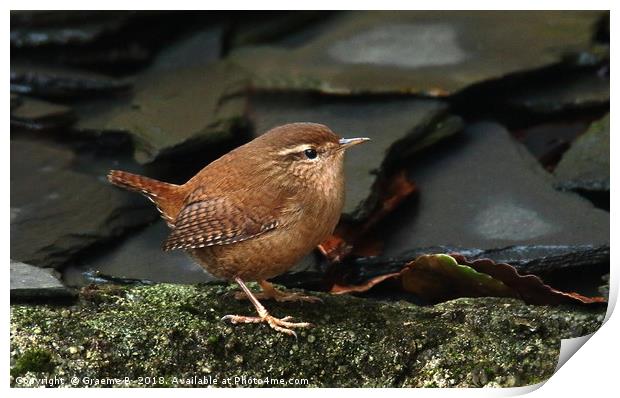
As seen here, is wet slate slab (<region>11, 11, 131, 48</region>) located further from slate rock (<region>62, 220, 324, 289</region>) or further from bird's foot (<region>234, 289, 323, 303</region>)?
bird's foot (<region>234, 289, 323, 303</region>)

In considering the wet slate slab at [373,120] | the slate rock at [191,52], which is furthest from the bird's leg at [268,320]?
the slate rock at [191,52]

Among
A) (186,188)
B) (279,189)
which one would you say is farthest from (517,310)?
(186,188)

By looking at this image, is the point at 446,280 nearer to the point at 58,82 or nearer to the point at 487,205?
the point at 487,205

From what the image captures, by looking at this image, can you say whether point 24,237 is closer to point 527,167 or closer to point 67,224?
point 67,224

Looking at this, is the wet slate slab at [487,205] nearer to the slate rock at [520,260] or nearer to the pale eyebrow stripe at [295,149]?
the slate rock at [520,260]

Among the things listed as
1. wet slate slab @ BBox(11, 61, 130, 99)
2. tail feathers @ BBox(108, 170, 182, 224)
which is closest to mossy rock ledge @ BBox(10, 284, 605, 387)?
tail feathers @ BBox(108, 170, 182, 224)

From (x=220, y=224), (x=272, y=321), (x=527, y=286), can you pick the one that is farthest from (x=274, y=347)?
(x=527, y=286)
